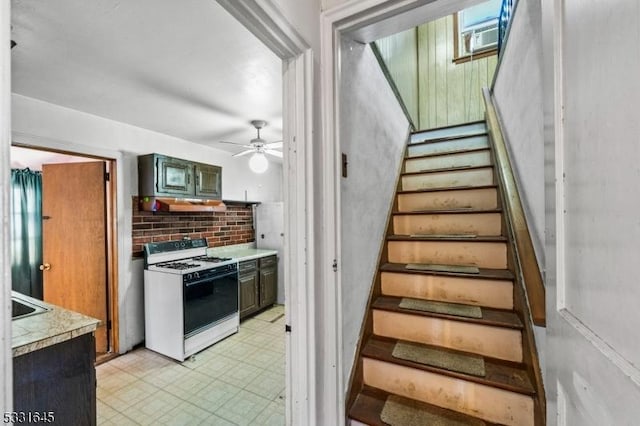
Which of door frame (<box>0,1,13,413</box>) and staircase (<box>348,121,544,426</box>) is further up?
door frame (<box>0,1,13,413</box>)

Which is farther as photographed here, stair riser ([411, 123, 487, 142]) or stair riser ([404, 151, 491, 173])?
stair riser ([411, 123, 487, 142])

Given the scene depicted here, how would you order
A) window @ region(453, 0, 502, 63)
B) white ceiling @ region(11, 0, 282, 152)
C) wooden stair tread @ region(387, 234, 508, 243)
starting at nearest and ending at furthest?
white ceiling @ region(11, 0, 282, 152) → wooden stair tread @ region(387, 234, 508, 243) → window @ region(453, 0, 502, 63)

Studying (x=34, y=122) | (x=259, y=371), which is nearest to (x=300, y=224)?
(x=259, y=371)

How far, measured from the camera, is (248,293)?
374 cm

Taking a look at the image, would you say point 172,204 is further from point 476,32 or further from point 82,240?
point 476,32

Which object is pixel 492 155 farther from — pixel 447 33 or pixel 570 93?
pixel 447 33

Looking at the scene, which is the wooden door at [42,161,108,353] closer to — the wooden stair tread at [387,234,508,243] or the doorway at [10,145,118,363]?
the doorway at [10,145,118,363]

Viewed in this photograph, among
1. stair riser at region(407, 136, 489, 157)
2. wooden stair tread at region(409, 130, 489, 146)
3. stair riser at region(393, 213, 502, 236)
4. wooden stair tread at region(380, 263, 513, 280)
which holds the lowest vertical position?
wooden stair tread at region(380, 263, 513, 280)

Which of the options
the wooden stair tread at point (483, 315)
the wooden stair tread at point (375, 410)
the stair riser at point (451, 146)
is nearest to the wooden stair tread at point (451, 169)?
the stair riser at point (451, 146)

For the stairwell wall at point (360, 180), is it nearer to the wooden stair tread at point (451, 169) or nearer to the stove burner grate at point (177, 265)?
the wooden stair tread at point (451, 169)

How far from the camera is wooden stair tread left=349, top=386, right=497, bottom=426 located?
1.28 m

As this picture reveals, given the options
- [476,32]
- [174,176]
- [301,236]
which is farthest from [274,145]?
[476,32]

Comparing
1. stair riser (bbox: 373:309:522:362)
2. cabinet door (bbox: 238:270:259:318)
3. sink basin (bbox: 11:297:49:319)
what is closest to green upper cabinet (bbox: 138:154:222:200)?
cabinet door (bbox: 238:270:259:318)

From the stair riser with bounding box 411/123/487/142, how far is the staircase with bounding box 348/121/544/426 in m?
1.12
